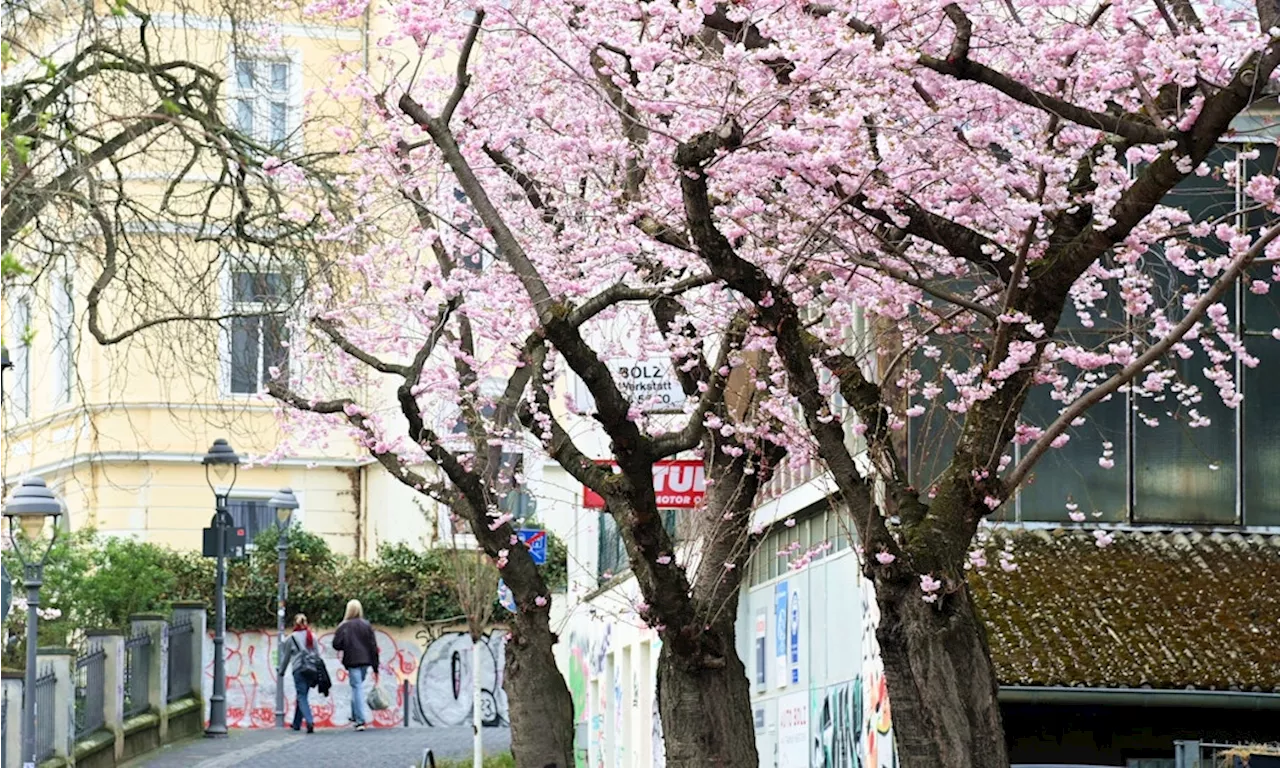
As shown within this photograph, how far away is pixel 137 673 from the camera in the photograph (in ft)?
104

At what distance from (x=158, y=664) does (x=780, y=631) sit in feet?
38.4

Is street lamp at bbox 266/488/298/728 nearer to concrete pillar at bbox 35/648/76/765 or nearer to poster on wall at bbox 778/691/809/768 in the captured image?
concrete pillar at bbox 35/648/76/765

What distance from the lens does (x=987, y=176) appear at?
1347cm

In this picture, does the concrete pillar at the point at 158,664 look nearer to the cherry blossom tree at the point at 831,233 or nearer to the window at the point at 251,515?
the window at the point at 251,515

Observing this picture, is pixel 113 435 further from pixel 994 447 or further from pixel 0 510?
pixel 994 447

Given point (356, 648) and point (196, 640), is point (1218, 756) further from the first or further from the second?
point (196, 640)

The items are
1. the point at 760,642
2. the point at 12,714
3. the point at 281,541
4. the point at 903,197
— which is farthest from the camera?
the point at 281,541

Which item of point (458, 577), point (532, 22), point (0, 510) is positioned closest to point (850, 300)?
point (532, 22)

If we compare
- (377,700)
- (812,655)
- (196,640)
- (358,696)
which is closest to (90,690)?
(196,640)

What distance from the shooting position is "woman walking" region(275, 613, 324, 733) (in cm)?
3612

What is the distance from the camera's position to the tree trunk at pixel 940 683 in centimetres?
1248

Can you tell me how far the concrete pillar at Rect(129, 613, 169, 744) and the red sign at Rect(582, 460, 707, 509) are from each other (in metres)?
14.6

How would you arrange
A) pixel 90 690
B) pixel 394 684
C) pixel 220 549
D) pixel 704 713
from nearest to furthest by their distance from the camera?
pixel 704 713 < pixel 90 690 < pixel 220 549 < pixel 394 684

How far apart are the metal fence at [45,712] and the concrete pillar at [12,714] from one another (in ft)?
4.10
